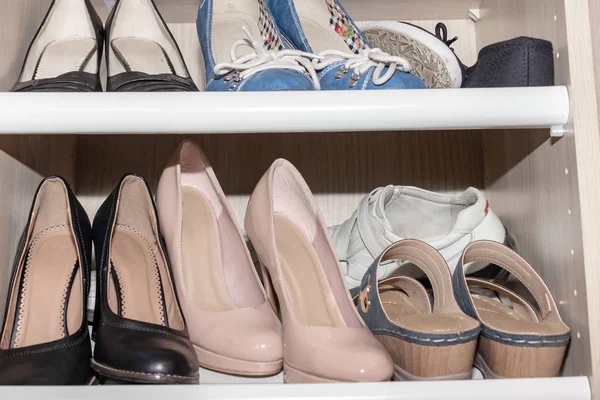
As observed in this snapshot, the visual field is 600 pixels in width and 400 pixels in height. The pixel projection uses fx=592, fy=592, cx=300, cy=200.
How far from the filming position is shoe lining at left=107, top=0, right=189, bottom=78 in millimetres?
722

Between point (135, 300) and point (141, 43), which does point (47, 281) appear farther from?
point (141, 43)

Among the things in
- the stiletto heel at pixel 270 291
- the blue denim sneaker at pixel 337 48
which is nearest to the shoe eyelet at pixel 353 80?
the blue denim sneaker at pixel 337 48

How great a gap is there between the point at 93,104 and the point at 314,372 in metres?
0.35

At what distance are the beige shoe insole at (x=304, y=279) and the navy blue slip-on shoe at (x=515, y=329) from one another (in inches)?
6.1

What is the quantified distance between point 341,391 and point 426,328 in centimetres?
10

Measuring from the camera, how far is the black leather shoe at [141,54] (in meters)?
0.67

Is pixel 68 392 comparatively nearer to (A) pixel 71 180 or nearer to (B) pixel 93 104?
(B) pixel 93 104

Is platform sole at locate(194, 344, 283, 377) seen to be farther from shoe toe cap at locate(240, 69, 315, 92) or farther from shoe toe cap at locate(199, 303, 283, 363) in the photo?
shoe toe cap at locate(240, 69, 315, 92)

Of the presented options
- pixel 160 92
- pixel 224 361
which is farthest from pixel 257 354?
pixel 160 92

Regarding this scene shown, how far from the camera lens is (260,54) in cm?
69

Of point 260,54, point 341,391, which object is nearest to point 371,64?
point 260,54

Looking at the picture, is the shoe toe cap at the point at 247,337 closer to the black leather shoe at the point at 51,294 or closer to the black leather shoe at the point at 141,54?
the black leather shoe at the point at 51,294

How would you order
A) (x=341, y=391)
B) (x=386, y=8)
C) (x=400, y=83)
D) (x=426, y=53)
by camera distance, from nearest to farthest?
(x=341, y=391), (x=400, y=83), (x=426, y=53), (x=386, y=8)

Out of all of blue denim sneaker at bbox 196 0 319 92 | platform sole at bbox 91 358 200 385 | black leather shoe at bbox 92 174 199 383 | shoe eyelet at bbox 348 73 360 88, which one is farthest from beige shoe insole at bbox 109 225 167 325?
shoe eyelet at bbox 348 73 360 88
